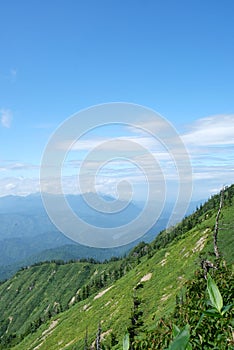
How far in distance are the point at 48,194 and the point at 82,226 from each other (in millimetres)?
2579

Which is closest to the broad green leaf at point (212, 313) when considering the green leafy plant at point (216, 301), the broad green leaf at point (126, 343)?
the green leafy plant at point (216, 301)

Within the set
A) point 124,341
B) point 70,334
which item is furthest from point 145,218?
point 70,334

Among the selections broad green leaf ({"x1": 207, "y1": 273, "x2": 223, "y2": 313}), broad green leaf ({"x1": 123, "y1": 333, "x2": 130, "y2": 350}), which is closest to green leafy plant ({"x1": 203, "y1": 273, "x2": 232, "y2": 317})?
broad green leaf ({"x1": 207, "y1": 273, "x2": 223, "y2": 313})

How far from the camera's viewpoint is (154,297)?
86.0m

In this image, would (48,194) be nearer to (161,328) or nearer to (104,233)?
(104,233)

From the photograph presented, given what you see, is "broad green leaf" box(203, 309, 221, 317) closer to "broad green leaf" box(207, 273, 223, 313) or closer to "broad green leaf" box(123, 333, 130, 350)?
"broad green leaf" box(207, 273, 223, 313)

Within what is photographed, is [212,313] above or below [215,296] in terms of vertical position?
below

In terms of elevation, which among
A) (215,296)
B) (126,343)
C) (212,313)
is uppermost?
(215,296)

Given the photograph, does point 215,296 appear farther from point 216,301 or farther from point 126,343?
point 126,343

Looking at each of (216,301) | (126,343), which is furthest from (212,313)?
(126,343)

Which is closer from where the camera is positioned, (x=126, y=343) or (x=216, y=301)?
(x=216, y=301)

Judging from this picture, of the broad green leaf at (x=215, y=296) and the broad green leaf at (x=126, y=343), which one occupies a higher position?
the broad green leaf at (x=215, y=296)

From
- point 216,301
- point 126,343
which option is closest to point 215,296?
point 216,301

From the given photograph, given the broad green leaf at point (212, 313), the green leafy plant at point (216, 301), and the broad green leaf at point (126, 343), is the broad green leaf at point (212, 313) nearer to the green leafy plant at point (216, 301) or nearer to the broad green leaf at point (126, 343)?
the green leafy plant at point (216, 301)
